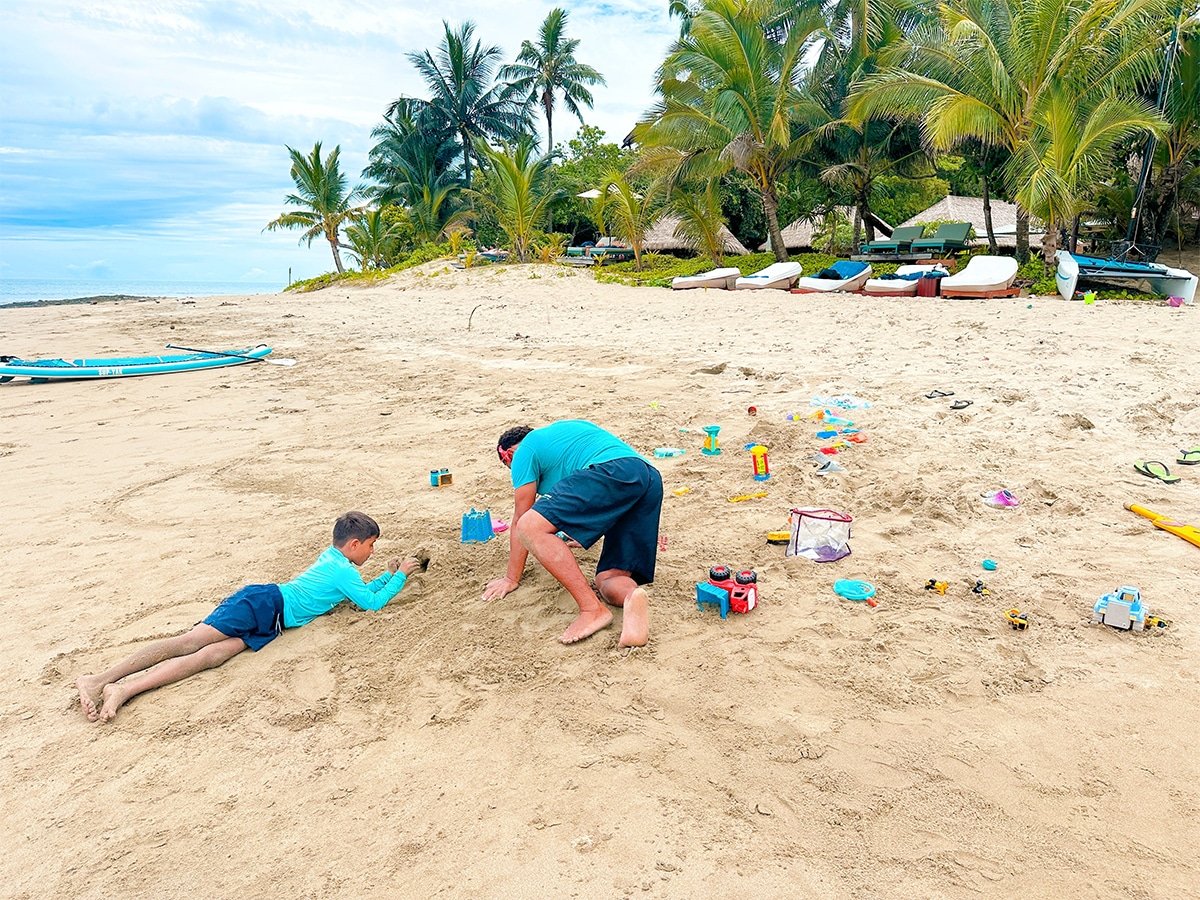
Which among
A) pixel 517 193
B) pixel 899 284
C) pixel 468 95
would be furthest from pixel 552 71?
pixel 899 284

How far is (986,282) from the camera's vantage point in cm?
1183

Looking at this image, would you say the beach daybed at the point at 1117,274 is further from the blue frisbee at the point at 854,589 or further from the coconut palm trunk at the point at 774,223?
the blue frisbee at the point at 854,589

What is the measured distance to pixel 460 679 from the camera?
111 inches

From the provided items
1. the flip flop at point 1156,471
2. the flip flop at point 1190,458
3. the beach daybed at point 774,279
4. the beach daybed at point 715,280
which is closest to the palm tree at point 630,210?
the beach daybed at point 715,280

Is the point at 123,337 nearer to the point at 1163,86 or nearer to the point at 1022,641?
the point at 1022,641

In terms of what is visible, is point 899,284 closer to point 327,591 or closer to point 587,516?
point 587,516

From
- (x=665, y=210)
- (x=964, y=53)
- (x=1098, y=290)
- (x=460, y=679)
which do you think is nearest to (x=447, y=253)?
A: (x=665, y=210)

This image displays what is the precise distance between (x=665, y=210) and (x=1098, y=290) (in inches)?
455

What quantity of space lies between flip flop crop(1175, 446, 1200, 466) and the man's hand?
4037 mm

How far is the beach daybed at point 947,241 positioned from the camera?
58.3 ft

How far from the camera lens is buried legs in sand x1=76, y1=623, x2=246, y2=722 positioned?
2.72m

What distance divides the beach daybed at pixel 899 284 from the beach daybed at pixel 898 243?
4.89 m

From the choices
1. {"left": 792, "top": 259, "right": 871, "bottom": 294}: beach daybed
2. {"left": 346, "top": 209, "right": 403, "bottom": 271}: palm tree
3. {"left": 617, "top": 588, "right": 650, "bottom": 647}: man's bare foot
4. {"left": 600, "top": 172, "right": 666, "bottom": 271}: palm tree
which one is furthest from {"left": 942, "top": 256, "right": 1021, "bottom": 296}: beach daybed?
{"left": 346, "top": 209, "right": 403, "bottom": 271}: palm tree

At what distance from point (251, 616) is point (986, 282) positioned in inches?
479
